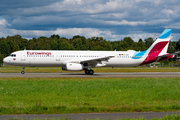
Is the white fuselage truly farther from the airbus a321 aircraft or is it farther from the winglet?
the winglet

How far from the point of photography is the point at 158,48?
3984 cm

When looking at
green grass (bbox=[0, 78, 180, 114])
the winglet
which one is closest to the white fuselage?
the winglet

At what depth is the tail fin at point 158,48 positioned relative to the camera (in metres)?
39.4

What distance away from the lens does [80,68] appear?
3325 cm

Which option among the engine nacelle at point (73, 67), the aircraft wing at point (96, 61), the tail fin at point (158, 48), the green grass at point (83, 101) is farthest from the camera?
the tail fin at point (158, 48)

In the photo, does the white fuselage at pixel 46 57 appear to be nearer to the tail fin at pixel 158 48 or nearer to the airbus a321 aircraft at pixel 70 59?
the airbus a321 aircraft at pixel 70 59

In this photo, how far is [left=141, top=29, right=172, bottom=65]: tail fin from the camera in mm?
39403

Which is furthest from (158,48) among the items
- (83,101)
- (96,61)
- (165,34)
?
(83,101)

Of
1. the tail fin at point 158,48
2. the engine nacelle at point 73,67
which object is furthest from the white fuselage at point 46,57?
the tail fin at point 158,48

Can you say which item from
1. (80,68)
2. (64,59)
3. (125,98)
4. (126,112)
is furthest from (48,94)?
(64,59)

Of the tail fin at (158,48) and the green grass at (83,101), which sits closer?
the green grass at (83,101)

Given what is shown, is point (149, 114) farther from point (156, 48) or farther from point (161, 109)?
point (156, 48)

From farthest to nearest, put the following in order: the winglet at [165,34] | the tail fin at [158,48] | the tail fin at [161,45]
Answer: the winglet at [165,34] → the tail fin at [161,45] → the tail fin at [158,48]

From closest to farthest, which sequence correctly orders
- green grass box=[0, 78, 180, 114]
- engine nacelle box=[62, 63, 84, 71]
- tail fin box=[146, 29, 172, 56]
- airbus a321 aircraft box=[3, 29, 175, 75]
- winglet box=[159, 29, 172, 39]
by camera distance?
green grass box=[0, 78, 180, 114] → engine nacelle box=[62, 63, 84, 71] → airbus a321 aircraft box=[3, 29, 175, 75] → tail fin box=[146, 29, 172, 56] → winglet box=[159, 29, 172, 39]
